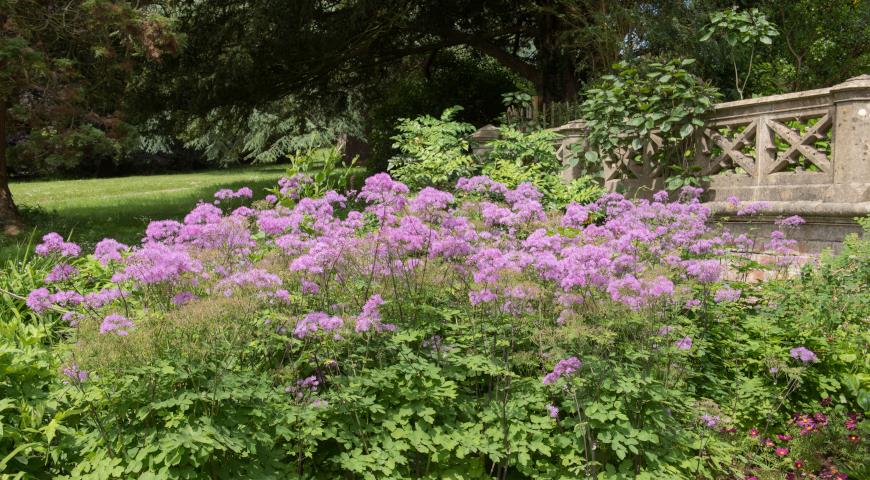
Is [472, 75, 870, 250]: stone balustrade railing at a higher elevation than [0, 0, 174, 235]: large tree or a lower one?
lower

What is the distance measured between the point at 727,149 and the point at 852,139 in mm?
1619

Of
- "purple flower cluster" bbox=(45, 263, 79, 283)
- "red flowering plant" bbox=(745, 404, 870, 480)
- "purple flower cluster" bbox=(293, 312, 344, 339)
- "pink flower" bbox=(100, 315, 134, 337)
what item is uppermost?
"purple flower cluster" bbox=(45, 263, 79, 283)

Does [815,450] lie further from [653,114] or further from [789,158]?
[653,114]

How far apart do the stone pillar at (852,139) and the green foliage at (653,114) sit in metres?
1.67

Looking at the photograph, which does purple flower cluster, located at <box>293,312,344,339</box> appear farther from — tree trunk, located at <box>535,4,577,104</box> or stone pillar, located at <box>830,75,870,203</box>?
tree trunk, located at <box>535,4,577,104</box>

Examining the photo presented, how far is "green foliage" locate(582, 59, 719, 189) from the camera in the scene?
29.9 ft

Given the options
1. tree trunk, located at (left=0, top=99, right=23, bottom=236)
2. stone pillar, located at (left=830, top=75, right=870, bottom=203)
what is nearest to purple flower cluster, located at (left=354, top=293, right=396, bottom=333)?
stone pillar, located at (left=830, top=75, right=870, bottom=203)

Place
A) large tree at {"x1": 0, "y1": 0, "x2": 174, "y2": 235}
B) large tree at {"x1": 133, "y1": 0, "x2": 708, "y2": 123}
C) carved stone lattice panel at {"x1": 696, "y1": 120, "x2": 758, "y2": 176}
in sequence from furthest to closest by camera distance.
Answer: large tree at {"x1": 133, "y1": 0, "x2": 708, "y2": 123} → large tree at {"x1": 0, "y1": 0, "x2": 174, "y2": 235} → carved stone lattice panel at {"x1": 696, "y1": 120, "x2": 758, "y2": 176}

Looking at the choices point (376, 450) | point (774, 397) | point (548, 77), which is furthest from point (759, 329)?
point (548, 77)

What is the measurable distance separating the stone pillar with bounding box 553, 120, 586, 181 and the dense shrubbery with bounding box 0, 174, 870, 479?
530 cm

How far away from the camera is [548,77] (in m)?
15.6

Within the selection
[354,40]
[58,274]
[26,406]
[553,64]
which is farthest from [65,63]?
[553,64]

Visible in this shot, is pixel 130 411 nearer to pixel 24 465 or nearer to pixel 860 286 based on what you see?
pixel 24 465

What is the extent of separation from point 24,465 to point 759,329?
A: 471 cm
